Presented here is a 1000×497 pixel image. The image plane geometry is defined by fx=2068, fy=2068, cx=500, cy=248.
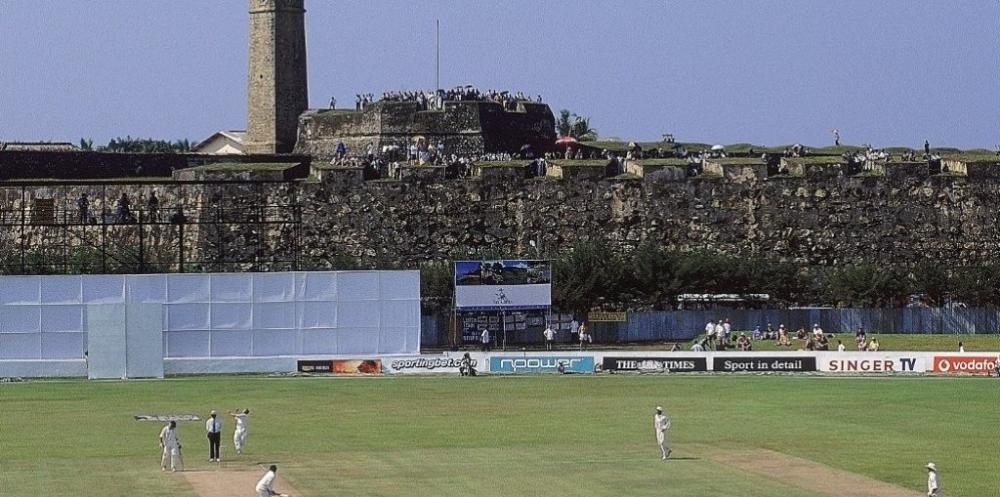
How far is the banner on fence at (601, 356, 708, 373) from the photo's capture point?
67.0m

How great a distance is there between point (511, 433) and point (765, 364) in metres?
20.7

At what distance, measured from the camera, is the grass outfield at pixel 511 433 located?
126 feet

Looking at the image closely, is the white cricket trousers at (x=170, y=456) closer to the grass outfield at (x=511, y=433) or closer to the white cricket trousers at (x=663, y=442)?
the grass outfield at (x=511, y=433)

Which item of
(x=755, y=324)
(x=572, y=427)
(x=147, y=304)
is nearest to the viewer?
(x=572, y=427)

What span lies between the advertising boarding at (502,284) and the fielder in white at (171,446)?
1224 inches

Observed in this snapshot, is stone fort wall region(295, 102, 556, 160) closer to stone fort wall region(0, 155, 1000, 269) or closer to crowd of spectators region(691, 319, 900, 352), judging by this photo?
stone fort wall region(0, 155, 1000, 269)

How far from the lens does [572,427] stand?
4875 cm

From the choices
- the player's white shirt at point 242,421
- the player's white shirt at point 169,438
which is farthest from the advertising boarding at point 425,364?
the player's white shirt at point 169,438

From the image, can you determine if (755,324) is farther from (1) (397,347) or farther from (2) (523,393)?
(2) (523,393)

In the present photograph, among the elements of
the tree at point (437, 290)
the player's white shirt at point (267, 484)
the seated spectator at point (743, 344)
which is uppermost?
the tree at point (437, 290)

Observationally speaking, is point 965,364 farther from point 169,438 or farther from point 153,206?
point 169,438

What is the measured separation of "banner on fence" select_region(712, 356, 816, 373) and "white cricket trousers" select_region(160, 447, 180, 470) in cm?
2936

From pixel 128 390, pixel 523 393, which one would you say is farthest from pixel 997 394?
pixel 128 390

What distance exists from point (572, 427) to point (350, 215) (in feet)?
111
